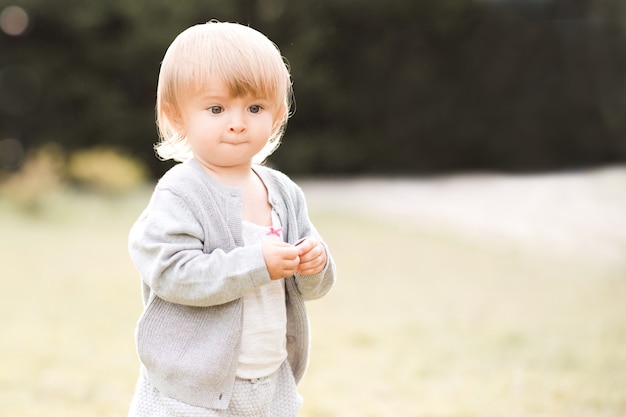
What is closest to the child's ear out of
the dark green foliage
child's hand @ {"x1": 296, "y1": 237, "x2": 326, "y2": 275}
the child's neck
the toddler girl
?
the toddler girl

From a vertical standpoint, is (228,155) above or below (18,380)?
above

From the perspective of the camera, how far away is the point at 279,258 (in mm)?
1771

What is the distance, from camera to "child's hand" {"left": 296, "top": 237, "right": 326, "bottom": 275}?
1.83 meters

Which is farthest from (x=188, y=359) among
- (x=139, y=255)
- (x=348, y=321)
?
(x=348, y=321)

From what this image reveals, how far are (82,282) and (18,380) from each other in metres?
2.32

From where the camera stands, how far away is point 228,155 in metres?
1.89

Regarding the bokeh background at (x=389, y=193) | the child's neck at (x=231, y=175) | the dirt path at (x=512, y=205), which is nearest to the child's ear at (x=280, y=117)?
the child's neck at (x=231, y=175)

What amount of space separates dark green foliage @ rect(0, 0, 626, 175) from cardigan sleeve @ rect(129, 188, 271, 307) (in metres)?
10.9

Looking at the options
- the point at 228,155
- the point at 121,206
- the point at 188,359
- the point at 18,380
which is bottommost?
the point at 121,206

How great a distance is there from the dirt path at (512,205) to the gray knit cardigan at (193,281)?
5768 millimetres

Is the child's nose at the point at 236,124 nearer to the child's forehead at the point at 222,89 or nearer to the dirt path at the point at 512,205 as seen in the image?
the child's forehead at the point at 222,89

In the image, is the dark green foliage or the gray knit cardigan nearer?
the gray knit cardigan

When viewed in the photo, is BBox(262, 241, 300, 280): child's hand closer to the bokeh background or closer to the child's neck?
the child's neck

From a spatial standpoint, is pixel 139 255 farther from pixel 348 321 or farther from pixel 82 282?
pixel 82 282
